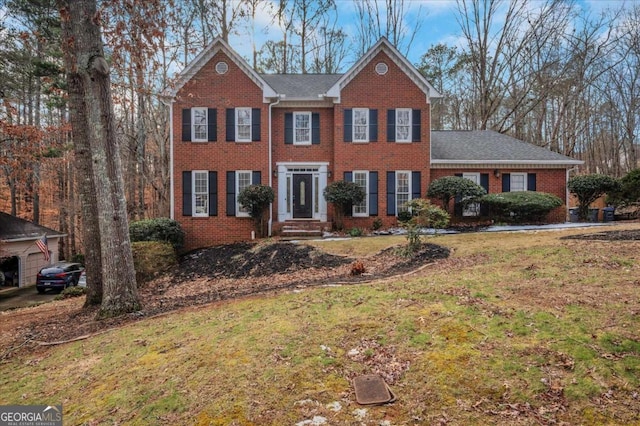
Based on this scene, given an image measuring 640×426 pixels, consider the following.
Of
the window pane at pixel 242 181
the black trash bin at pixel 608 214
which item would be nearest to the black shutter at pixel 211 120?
the window pane at pixel 242 181

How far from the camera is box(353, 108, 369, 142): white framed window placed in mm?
16625

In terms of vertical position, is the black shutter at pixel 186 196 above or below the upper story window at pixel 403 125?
below

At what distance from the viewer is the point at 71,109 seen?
347 inches

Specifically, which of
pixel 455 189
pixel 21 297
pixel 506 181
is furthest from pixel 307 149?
pixel 21 297

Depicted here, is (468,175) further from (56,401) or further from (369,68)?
(56,401)

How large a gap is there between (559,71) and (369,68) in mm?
17937

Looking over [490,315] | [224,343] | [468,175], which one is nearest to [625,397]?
[490,315]

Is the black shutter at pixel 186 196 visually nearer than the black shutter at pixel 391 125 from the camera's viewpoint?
Yes

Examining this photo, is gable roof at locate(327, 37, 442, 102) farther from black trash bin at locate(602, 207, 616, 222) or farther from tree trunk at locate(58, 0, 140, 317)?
tree trunk at locate(58, 0, 140, 317)

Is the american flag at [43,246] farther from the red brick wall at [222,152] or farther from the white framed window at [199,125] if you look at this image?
the white framed window at [199,125]

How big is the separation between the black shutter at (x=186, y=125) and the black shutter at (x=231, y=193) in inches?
97.1

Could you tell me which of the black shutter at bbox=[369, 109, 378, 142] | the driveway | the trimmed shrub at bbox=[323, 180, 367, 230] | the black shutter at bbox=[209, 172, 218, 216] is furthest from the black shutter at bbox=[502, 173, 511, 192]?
the driveway

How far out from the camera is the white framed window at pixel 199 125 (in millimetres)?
16375

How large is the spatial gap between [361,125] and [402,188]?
3460 millimetres
